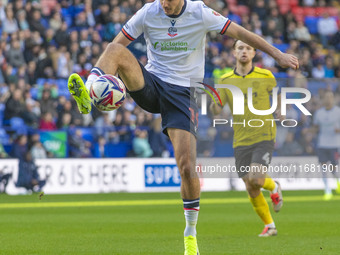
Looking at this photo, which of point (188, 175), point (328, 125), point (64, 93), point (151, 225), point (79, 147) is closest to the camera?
point (188, 175)

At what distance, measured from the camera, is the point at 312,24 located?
28.0 m

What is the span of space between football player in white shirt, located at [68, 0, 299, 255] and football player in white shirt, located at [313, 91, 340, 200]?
989 centimetres

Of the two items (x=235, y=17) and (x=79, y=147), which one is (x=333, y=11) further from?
(x=79, y=147)

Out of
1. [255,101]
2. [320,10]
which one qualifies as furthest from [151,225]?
[320,10]

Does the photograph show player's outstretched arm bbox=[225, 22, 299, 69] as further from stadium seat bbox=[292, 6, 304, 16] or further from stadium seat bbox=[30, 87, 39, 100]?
stadium seat bbox=[292, 6, 304, 16]

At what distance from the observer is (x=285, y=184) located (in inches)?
803

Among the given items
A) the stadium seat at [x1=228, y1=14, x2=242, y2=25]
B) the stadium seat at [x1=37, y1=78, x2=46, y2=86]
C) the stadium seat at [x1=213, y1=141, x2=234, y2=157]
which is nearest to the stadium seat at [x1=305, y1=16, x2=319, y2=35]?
the stadium seat at [x1=228, y1=14, x2=242, y2=25]

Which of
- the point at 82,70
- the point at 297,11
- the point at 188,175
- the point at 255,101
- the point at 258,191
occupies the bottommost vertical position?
the point at 258,191

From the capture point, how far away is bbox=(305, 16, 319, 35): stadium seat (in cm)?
2791

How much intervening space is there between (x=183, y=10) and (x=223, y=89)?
9.56 feet

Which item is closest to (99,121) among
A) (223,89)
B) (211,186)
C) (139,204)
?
(211,186)

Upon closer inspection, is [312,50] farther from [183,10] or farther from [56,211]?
[183,10]

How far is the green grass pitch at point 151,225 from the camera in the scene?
845cm

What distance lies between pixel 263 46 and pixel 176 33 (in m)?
0.99
